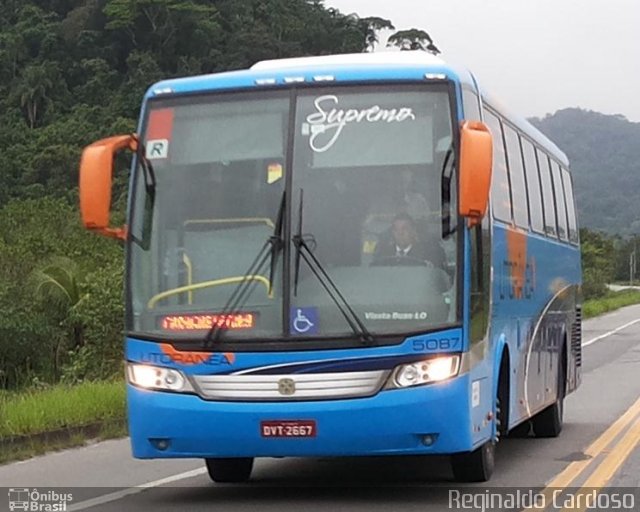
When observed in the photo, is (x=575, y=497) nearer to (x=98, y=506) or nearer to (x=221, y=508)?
(x=221, y=508)

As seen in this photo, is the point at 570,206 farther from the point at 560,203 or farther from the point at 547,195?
the point at 547,195

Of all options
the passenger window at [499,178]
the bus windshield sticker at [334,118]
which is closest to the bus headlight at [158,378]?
the bus windshield sticker at [334,118]

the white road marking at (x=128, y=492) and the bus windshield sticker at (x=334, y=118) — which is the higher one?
the bus windshield sticker at (x=334, y=118)

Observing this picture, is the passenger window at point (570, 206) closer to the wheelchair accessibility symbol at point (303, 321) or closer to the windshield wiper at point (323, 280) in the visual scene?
the windshield wiper at point (323, 280)

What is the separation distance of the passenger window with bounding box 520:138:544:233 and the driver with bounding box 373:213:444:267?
375cm

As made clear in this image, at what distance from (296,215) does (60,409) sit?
19.5 feet

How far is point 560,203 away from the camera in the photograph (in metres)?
14.9


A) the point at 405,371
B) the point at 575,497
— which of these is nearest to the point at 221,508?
the point at 405,371

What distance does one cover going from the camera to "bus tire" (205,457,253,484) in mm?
10438

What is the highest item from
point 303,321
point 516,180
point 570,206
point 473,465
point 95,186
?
point 95,186

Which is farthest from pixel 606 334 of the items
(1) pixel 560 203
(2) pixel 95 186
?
(2) pixel 95 186

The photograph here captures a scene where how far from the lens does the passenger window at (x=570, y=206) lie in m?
15.7

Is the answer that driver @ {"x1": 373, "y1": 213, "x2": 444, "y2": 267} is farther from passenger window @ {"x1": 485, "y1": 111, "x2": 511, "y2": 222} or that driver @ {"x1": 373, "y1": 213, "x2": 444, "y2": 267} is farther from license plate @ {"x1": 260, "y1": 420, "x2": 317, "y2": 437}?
passenger window @ {"x1": 485, "y1": 111, "x2": 511, "y2": 222}

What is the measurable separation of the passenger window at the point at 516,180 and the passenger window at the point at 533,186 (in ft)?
0.91
